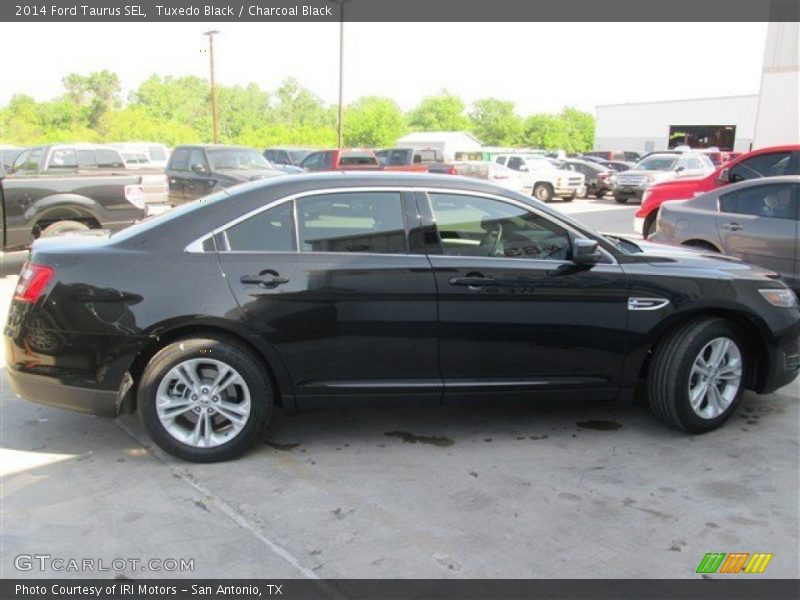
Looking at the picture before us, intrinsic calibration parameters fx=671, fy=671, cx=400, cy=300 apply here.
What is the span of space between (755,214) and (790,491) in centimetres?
448

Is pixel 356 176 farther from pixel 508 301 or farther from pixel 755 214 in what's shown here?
pixel 755 214

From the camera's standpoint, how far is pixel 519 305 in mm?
4023

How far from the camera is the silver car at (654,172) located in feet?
72.6

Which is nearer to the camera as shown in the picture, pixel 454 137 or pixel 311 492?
pixel 311 492

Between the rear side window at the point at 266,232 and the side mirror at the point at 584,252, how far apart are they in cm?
168

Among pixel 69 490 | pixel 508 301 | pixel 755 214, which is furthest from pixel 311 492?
pixel 755 214

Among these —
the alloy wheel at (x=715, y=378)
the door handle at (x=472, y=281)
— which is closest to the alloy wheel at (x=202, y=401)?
the door handle at (x=472, y=281)

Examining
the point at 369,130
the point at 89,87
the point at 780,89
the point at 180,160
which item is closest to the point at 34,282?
the point at 180,160

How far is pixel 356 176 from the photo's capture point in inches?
164

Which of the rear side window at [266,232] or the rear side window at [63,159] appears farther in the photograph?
the rear side window at [63,159]

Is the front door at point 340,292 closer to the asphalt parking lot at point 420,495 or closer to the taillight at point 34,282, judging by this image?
the asphalt parking lot at point 420,495

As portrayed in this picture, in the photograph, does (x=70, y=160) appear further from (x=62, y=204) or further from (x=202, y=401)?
(x=202, y=401)
